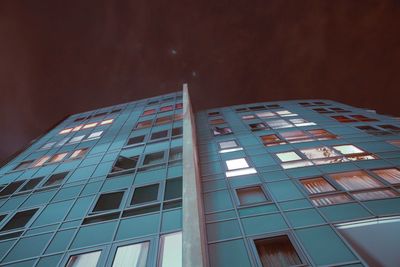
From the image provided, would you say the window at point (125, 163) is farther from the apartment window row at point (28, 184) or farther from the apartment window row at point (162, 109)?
the apartment window row at point (162, 109)

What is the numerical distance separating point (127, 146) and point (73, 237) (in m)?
8.59

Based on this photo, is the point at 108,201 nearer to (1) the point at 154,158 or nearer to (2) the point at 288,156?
(1) the point at 154,158

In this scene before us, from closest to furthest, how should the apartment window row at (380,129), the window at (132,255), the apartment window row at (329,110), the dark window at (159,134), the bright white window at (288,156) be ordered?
the window at (132,255), the bright white window at (288,156), the apartment window row at (380,129), the dark window at (159,134), the apartment window row at (329,110)

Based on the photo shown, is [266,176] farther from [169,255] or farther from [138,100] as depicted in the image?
[138,100]

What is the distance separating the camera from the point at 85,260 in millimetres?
10000

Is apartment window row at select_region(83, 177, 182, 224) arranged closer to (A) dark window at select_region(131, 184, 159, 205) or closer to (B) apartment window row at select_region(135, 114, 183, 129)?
(A) dark window at select_region(131, 184, 159, 205)

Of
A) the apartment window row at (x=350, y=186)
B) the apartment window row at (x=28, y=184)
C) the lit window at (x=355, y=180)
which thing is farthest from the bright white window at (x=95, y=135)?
the lit window at (x=355, y=180)

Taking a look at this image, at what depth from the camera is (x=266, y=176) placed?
14.4 meters

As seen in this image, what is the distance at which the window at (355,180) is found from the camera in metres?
12.7

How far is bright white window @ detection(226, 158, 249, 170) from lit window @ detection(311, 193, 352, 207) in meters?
4.60

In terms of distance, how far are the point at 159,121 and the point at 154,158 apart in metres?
6.76

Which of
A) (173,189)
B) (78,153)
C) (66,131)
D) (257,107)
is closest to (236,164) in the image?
(173,189)

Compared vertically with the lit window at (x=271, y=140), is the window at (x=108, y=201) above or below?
below

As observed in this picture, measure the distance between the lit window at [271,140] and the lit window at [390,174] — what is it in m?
5.92
